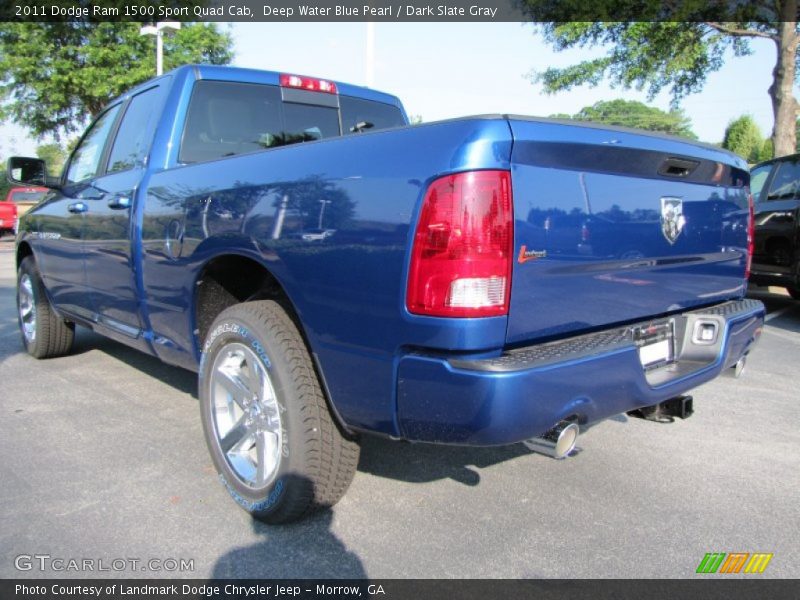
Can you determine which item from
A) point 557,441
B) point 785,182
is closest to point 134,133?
point 557,441

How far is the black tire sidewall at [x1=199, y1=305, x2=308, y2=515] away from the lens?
2332 millimetres

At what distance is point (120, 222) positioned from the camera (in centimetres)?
342

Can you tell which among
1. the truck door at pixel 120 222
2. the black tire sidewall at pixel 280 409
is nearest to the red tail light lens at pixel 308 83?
the truck door at pixel 120 222

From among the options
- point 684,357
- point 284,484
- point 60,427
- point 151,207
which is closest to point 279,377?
point 284,484

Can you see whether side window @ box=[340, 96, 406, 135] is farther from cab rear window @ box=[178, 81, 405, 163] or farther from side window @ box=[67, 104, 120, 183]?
side window @ box=[67, 104, 120, 183]

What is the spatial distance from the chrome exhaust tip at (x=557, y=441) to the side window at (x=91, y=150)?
338cm

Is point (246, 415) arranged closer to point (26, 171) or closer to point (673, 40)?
point (26, 171)

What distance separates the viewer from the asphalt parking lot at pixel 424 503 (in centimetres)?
233

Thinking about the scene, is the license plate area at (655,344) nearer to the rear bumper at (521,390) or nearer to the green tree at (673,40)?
the rear bumper at (521,390)

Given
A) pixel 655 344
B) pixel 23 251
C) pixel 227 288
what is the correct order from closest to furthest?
pixel 655 344, pixel 227 288, pixel 23 251

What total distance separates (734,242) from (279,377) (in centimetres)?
220

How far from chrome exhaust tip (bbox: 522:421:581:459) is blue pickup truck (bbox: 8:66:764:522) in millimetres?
20

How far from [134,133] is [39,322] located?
2.03 m

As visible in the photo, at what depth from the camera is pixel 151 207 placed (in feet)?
10.3
